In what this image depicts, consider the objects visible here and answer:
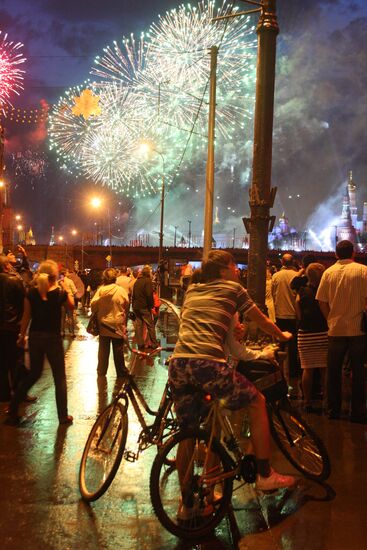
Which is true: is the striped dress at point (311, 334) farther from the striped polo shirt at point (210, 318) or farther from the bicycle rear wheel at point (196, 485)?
the bicycle rear wheel at point (196, 485)

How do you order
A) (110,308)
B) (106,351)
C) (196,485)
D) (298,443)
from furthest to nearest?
(106,351), (110,308), (298,443), (196,485)

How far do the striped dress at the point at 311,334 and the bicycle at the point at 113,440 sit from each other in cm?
321

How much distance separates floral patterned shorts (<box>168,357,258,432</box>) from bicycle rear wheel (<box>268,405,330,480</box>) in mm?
889

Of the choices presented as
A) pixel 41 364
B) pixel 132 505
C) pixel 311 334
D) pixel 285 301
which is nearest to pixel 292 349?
pixel 285 301

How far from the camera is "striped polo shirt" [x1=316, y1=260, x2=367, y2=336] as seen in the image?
6.80 m

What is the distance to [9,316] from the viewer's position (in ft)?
24.5

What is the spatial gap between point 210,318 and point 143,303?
891 cm

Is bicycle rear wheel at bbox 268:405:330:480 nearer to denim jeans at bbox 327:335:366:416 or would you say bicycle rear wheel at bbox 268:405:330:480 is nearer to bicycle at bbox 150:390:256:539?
bicycle at bbox 150:390:256:539

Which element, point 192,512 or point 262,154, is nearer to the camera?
point 192,512

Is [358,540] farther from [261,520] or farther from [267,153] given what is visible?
[267,153]

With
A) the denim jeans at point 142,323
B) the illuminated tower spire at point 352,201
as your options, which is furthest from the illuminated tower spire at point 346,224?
the denim jeans at point 142,323

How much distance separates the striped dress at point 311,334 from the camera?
746 centimetres

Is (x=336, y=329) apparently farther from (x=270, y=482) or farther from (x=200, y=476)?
(x=200, y=476)

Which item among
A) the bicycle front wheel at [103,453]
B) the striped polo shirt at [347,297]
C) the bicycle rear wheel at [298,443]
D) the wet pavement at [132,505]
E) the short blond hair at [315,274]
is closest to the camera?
the wet pavement at [132,505]
